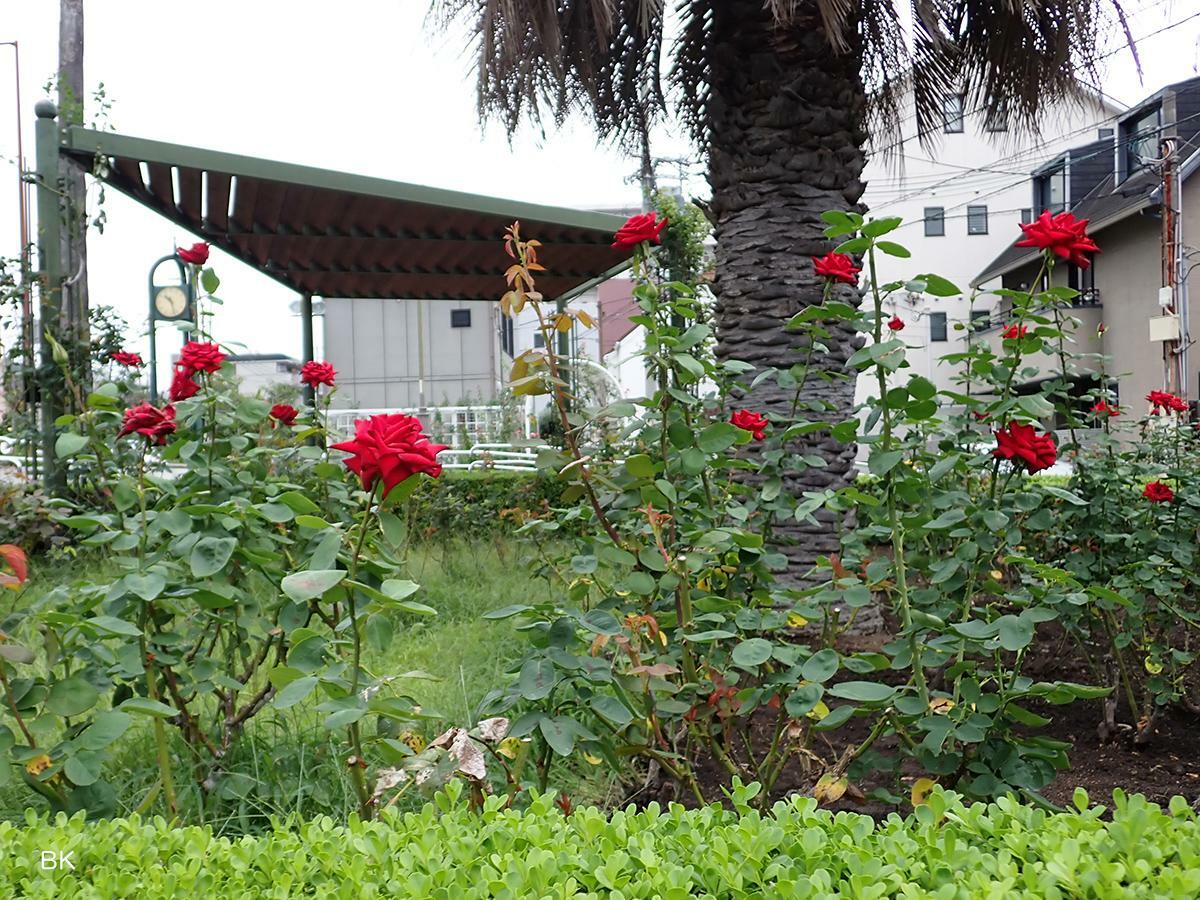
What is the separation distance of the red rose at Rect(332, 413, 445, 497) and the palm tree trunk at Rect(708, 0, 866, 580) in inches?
134

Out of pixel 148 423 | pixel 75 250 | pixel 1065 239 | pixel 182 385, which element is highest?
pixel 75 250

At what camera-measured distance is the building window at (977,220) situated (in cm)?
3466

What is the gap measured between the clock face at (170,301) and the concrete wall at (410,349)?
17.1 metres

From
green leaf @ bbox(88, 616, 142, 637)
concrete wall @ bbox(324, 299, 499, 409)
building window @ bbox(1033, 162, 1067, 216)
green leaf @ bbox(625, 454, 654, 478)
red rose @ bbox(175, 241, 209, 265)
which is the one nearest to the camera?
green leaf @ bbox(88, 616, 142, 637)

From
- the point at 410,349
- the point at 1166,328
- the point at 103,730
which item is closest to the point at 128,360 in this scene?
the point at 103,730

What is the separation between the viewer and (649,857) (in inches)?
54.9

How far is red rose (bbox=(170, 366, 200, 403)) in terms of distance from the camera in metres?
2.76

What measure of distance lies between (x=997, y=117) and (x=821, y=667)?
530 cm

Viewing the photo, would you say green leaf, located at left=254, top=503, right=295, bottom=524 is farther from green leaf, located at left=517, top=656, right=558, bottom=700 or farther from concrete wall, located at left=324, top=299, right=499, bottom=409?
concrete wall, located at left=324, top=299, right=499, bottom=409

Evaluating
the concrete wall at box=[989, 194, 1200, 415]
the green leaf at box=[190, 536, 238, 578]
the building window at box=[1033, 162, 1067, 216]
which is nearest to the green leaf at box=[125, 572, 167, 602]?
the green leaf at box=[190, 536, 238, 578]

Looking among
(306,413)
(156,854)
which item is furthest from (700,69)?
(156,854)

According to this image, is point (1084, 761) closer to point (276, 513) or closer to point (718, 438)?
point (718, 438)

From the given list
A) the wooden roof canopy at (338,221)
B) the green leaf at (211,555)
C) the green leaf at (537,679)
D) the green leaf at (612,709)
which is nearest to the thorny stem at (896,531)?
the green leaf at (612,709)

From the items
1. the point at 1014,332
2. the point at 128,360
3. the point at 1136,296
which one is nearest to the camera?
the point at 1014,332
